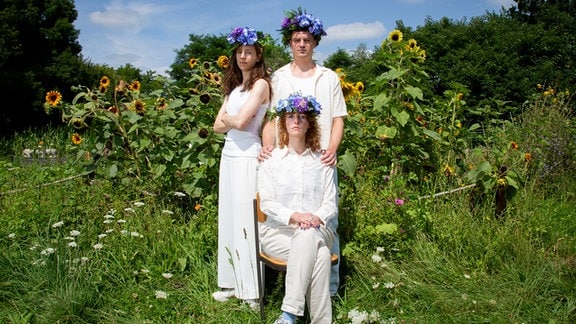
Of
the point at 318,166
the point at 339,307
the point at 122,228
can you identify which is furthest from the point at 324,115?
the point at 122,228

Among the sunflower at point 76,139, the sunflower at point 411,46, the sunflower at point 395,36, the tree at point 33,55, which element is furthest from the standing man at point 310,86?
the tree at point 33,55

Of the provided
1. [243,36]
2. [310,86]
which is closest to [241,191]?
[310,86]

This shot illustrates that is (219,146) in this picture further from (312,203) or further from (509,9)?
(509,9)

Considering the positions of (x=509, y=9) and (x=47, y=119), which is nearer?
(x=47, y=119)

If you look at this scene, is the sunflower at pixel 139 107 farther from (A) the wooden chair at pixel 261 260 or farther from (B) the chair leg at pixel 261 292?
(B) the chair leg at pixel 261 292

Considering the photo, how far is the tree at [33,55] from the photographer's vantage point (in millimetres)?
15211

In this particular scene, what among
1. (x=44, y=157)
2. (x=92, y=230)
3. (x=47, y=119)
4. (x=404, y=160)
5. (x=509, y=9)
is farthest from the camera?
(x=509, y=9)

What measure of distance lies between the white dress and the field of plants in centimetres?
20

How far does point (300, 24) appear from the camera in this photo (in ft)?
10.6

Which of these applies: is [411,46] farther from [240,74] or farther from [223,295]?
[223,295]

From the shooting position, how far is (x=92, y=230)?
4.02 metres

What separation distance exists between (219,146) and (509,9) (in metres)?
19.1

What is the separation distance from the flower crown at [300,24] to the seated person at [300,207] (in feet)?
1.44

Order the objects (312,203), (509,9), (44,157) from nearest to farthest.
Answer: (312,203) < (44,157) < (509,9)
